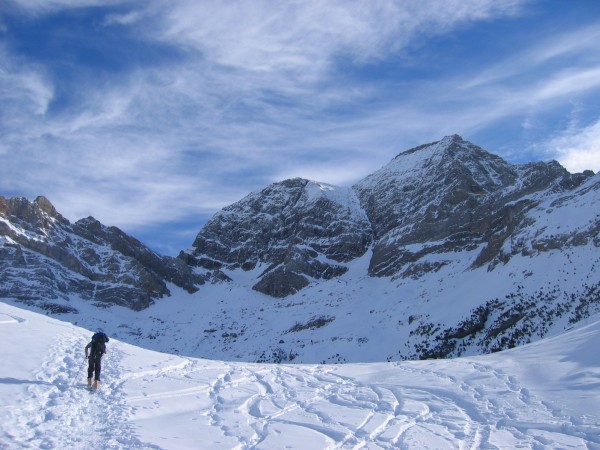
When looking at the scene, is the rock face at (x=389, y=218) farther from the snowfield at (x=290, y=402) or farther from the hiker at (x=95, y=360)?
the hiker at (x=95, y=360)

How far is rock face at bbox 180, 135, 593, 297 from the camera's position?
73.9 metres

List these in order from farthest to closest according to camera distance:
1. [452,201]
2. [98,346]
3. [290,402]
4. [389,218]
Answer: [389,218] < [452,201] < [98,346] < [290,402]

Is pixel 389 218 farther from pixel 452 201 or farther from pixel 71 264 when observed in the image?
pixel 71 264

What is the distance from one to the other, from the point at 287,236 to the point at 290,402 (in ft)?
345

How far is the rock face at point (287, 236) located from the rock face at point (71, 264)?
579 inches

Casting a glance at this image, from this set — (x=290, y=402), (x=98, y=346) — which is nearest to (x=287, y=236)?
(x=98, y=346)

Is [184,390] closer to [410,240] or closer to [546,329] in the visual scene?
[546,329]

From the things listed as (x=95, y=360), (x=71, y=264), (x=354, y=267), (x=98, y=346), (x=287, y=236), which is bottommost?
(x=95, y=360)

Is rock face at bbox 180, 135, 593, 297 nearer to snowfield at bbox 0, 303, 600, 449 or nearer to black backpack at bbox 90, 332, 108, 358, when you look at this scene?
snowfield at bbox 0, 303, 600, 449

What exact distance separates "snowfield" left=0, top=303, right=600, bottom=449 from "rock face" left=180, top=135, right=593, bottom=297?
1553 inches

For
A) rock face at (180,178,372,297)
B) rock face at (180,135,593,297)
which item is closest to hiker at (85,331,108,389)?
rock face at (180,135,593,297)

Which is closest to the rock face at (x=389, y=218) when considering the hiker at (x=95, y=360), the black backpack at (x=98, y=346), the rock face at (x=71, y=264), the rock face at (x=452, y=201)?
the rock face at (x=452, y=201)

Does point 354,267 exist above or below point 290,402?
above

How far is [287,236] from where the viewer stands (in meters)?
120
